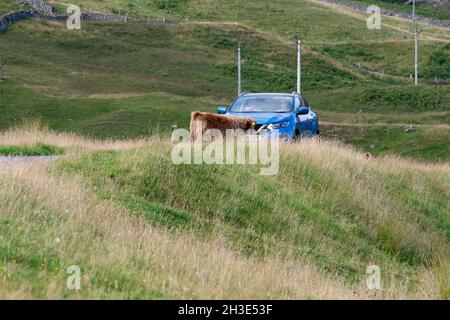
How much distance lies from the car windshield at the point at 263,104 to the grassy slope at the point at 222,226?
9.08 ft

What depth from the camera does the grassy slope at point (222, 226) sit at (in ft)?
33.4

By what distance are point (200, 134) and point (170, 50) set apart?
168 feet

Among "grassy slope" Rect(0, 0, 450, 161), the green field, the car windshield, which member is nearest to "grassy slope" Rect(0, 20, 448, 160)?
"grassy slope" Rect(0, 0, 450, 161)

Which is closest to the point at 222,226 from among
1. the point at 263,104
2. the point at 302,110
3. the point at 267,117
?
the point at 267,117

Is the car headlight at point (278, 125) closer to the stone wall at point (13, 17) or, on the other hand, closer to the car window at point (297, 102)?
the car window at point (297, 102)

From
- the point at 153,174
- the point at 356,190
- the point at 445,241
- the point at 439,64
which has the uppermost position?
the point at 153,174

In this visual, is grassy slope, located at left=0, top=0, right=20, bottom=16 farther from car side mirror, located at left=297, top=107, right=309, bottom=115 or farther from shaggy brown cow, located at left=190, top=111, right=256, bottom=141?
shaggy brown cow, located at left=190, top=111, right=256, bottom=141

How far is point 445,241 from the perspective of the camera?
20.1 m

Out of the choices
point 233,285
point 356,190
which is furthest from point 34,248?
point 356,190

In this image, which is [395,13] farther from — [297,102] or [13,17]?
[297,102]

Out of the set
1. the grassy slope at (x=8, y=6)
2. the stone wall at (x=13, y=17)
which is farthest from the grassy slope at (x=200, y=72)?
the grassy slope at (x=8, y=6)

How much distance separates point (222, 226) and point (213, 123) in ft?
20.0

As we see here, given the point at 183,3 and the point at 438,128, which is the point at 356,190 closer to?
the point at 438,128

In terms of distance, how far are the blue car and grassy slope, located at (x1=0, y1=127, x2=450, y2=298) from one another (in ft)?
5.94
